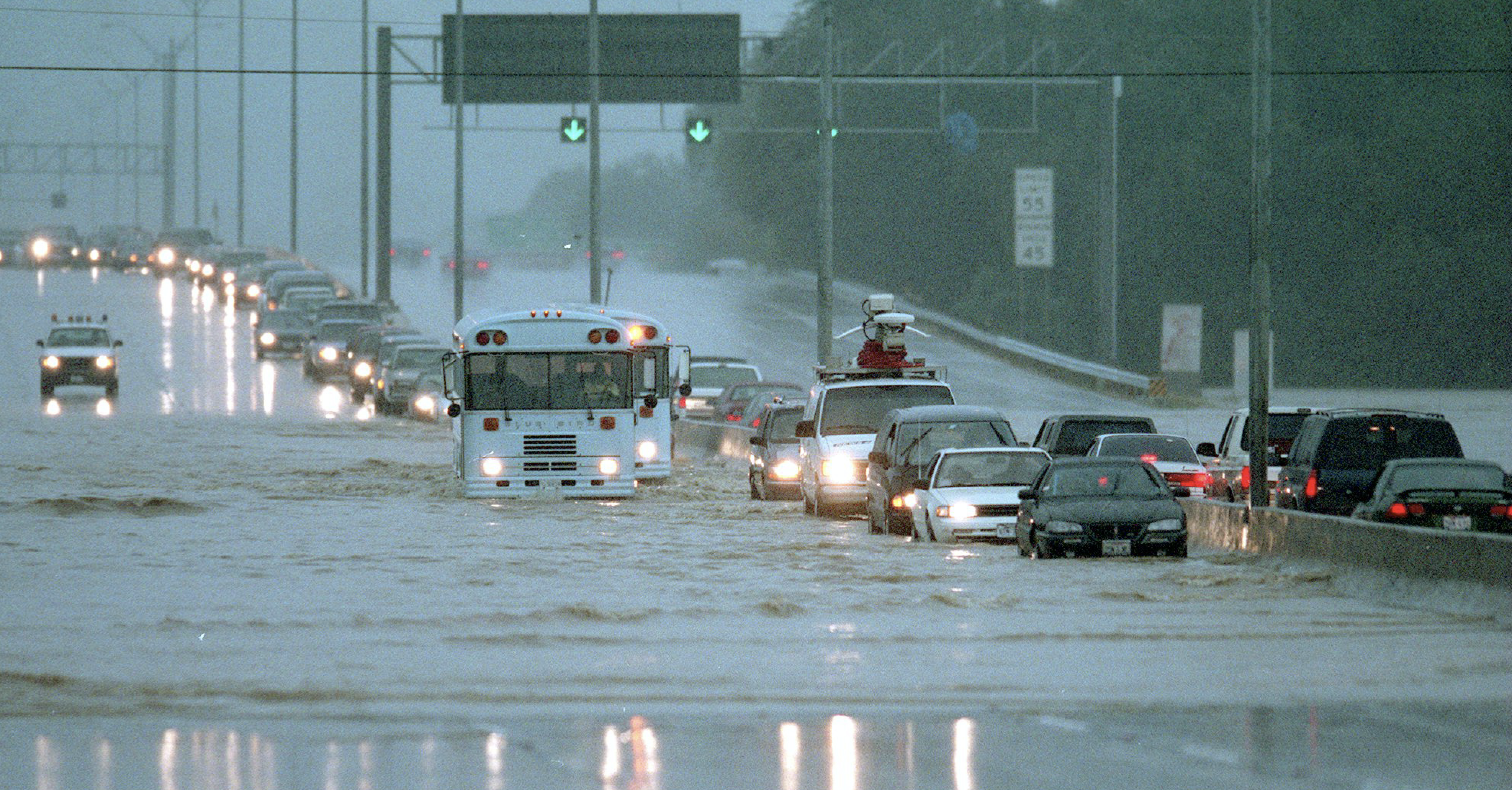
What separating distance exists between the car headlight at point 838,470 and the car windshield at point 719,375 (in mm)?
19874

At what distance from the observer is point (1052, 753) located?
1142 centimetres

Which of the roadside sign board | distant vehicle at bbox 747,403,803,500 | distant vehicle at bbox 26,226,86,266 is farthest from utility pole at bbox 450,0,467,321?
distant vehicle at bbox 26,226,86,266

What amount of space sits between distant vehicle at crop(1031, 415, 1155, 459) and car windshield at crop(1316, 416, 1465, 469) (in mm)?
9083

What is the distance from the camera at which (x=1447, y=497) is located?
2109 centimetres

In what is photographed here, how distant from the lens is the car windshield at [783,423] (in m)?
33.5

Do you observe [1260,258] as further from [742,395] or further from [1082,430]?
[742,395]

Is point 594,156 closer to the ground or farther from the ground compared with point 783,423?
farther from the ground

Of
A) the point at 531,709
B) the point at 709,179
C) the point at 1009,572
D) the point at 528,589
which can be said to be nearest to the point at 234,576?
the point at 528,589

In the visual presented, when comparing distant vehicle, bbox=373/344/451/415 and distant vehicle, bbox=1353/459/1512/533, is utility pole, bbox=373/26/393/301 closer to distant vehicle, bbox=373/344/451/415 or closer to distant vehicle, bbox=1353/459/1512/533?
distant vehicle, bbox=373/344/451/415

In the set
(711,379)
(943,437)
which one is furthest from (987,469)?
(711,379)

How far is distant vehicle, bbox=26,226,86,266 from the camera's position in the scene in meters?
110

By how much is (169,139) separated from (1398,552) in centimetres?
12779

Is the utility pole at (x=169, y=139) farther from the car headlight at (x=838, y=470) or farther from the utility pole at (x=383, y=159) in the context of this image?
the car headlight at (x=838, y=470)

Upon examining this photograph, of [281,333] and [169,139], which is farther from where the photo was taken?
[169,139]
